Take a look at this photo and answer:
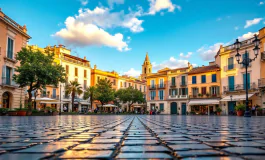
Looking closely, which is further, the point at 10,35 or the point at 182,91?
the point at 182,91

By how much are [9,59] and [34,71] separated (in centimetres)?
519

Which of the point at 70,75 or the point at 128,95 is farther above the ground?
the point at 70,75

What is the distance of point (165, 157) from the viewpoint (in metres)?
2.24

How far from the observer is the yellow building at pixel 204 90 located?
147ft

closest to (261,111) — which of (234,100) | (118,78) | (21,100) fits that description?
(234,100)

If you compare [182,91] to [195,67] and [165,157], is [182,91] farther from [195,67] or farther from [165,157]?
[165,157]

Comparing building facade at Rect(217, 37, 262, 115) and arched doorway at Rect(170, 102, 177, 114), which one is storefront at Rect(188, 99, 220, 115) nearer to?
building facade at Rect(217, 37, 262, 115)

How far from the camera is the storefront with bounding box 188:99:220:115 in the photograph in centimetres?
4419

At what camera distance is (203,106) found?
47.0 meters

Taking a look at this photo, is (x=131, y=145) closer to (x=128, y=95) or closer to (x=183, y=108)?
(x=183, y=108)

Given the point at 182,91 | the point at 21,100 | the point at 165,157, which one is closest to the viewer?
the point at 165,157

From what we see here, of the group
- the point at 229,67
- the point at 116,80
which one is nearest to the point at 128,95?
the point at 116,80

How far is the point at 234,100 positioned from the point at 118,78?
3915cm

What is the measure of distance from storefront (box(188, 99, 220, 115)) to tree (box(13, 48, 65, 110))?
92.8 ft
